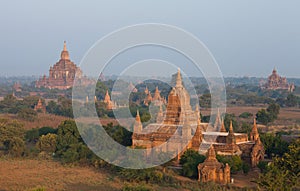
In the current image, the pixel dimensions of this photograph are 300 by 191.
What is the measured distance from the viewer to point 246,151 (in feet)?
92.9

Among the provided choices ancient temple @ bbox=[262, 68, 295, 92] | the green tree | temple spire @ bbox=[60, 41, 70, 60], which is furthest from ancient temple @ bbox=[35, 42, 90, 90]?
ancient temple @ bbox=[262, 68, 295, 92]

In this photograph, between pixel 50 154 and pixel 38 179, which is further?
pixel 50 154

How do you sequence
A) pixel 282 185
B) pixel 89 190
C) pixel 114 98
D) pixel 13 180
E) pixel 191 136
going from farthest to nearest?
1. pixel 114 98
2. pixel 191 136
3. pixel 13 180
4. pixel 89 190
5. pixel 282 185

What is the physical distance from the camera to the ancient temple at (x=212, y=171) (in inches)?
947

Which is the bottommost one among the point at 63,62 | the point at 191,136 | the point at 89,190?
the point at 89,190

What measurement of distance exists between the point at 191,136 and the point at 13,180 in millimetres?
10372

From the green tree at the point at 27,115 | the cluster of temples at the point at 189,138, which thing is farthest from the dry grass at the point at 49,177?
the green tree at the point at 27,115

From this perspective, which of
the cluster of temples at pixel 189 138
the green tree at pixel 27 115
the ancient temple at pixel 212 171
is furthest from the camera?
the green tree at pixel 27 115

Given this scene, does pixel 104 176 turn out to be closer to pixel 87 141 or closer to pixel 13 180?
pixel 13 180

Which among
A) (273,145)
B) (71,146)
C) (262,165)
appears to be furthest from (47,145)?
(273,145)

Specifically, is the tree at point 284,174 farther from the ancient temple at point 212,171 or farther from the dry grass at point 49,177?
the dry grass at point 49,177

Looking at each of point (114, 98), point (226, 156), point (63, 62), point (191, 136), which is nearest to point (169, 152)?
point (191, 136)

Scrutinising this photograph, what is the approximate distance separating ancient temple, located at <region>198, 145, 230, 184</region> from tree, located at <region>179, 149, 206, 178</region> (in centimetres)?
73

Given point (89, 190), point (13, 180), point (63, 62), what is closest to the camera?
point (89, 190)
